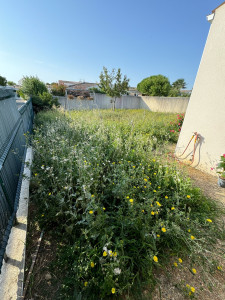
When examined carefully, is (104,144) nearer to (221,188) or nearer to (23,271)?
(23,271)

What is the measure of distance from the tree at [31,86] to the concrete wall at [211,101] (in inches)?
396

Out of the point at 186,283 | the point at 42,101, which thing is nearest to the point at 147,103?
the point at 42,101

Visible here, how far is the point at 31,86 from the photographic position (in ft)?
31.3

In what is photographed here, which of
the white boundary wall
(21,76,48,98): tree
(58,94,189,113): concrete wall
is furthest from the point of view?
(58,94,189,113): concrete wall

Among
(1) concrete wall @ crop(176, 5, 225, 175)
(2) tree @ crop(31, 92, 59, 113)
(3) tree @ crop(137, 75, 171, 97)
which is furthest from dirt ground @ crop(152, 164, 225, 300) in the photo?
(3) tree @ crop(137, 75, 171, 97)

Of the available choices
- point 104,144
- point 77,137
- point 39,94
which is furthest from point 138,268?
point 39,94

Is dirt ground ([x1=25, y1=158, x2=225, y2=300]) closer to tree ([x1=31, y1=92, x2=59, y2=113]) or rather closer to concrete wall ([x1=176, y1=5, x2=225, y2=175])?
concrete wall ([x1=176, y1=5, x2=225, y2=175])

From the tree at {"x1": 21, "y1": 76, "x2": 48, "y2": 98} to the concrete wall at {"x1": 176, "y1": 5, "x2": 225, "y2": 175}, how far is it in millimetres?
10063

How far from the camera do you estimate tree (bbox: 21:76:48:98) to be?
9461 millimetres

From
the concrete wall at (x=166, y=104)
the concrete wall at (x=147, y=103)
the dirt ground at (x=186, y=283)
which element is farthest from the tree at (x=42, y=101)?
the concrete wall at (x=166, y=104)

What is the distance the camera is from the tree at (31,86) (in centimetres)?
946

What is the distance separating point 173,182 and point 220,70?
2.89 meters

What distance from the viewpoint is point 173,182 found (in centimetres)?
238

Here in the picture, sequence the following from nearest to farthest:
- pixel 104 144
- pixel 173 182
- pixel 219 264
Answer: pixel 219 264 < pixel 173 182 < pixel 104 144
